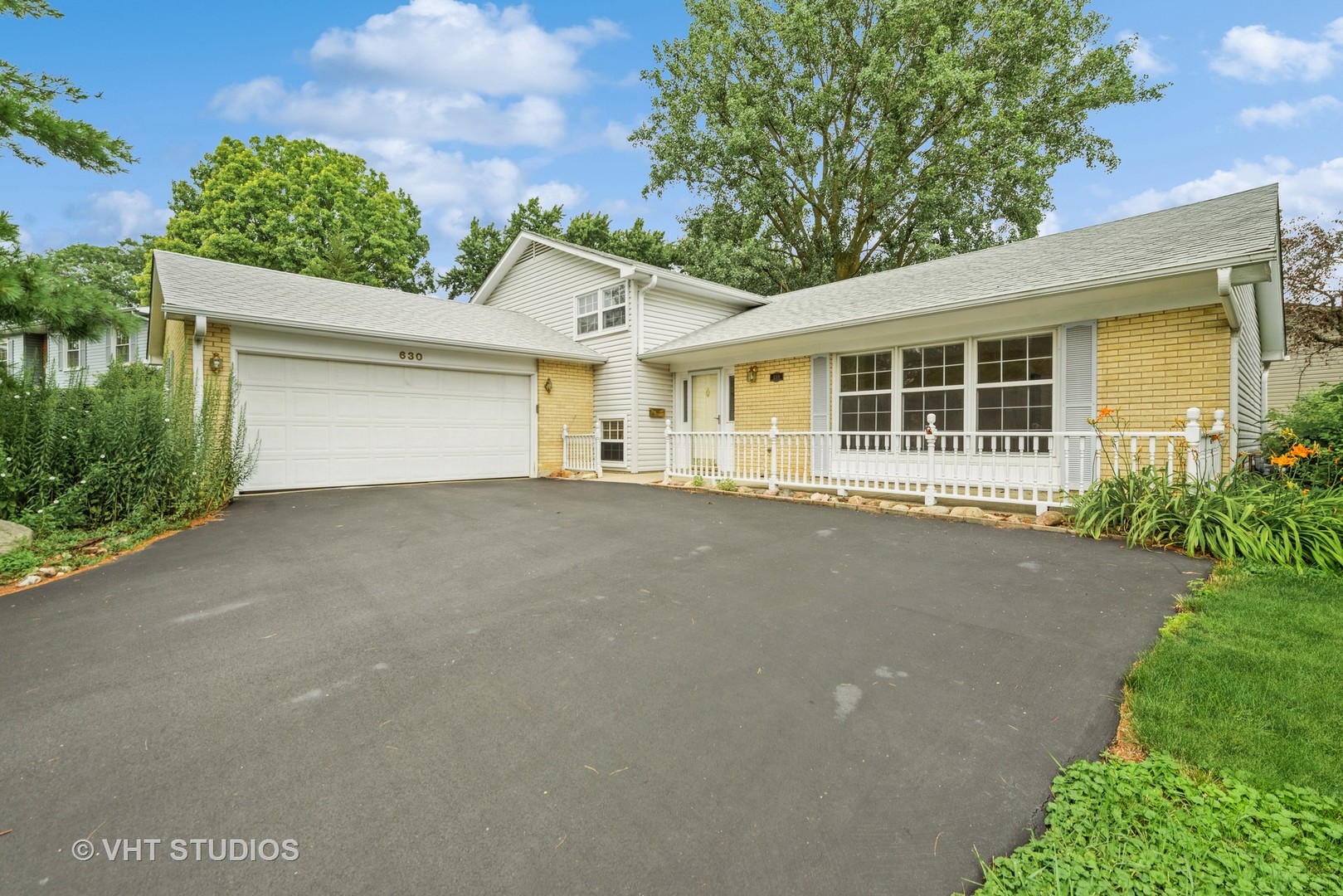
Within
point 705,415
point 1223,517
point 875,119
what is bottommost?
point 1223,517

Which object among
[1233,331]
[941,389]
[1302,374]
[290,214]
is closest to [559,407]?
[941,389]

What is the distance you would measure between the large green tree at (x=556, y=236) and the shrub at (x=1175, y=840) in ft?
81.1

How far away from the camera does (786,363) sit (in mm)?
10812

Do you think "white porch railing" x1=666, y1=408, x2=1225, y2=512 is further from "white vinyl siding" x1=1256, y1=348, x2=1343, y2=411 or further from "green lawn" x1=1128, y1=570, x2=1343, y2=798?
"white vinyl siding" x1=1256, y1=348, x2=1343, y2=411

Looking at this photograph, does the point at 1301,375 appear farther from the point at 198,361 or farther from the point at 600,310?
the point at 198,361

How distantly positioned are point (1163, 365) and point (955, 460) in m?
3.04

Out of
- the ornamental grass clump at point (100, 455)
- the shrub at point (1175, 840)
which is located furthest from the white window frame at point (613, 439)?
the shrub at point (1175, 840)

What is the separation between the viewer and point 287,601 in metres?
3.84

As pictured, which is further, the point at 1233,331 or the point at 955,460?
the point at 955,460

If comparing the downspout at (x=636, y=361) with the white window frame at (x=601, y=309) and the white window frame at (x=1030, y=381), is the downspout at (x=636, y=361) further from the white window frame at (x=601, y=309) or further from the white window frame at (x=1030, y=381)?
the white window frame at (x=1030, y=381)

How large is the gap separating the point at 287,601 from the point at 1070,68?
25.1 meters

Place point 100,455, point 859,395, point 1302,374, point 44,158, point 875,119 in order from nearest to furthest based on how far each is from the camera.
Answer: point 44,158
point 100,455
point 859,395
point 1302,374
point 875,119

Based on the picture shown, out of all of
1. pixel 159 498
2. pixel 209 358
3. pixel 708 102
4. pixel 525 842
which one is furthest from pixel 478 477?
pixel 708 102

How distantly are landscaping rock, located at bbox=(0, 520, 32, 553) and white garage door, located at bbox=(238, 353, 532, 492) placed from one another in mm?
3804
